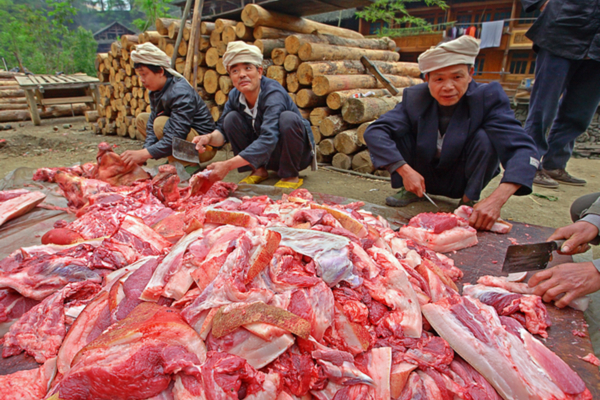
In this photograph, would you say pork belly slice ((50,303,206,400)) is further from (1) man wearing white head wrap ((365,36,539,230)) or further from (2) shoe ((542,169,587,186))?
(2) shoe ((542,169,587,186))

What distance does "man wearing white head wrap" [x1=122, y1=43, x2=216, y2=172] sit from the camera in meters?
4.08

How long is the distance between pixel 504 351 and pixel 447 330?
0.23 metres

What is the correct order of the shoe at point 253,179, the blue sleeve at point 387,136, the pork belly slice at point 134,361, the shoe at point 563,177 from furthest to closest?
the shoe at point 563,177, the shoe at point 253,179, the blue sleeve at point 387,136, the pork belly slice at point 134,361

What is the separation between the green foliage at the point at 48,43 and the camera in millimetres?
16969

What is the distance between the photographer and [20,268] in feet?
6.19

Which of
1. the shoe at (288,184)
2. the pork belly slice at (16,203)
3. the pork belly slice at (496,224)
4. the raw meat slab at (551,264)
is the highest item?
the pork belly slice at (16,203)

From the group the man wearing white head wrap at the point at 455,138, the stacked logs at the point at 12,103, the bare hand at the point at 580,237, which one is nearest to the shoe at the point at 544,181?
the man wearing white head wrap at the point at 455,138

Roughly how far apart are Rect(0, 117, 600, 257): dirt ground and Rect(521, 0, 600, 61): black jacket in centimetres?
175

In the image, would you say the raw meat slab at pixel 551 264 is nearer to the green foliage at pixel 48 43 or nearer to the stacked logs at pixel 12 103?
the stacked logs at pixel 12 103

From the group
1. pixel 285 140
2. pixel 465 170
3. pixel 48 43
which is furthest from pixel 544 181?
pixel 48 43

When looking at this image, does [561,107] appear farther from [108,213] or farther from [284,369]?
[108,213]

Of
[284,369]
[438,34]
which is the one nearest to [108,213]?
[284,369]

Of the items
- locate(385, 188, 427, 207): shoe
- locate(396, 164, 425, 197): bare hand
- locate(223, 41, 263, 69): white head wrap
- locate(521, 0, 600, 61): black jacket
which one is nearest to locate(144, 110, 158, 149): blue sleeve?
locate(223, 41, 263, 69): white head wrap

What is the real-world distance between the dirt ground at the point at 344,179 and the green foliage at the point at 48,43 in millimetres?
11701
